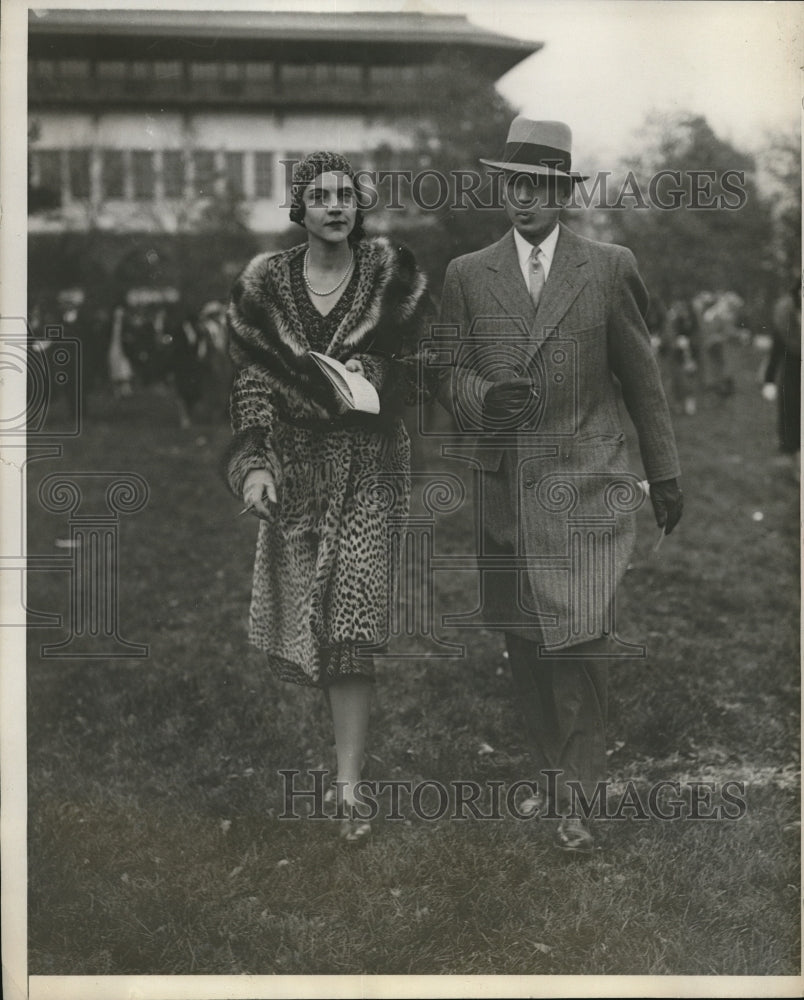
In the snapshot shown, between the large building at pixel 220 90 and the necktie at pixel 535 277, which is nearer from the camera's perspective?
the necktie at pixel 535 277

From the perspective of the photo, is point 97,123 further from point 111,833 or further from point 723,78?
point 111,833

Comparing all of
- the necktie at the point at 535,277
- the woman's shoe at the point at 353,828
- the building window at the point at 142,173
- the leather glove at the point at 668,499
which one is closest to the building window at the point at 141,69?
the building window at the point at 142,173

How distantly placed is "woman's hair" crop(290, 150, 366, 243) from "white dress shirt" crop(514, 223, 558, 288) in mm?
612

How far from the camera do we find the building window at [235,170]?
17.0 feet

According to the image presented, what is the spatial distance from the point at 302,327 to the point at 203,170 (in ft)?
3.10

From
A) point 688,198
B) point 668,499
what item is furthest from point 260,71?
point 668,499

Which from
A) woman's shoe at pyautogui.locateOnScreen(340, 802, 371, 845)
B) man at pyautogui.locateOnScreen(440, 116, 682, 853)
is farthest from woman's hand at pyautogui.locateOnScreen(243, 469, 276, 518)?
woman's shoe at pyautogui.locateOnScreen(340, 802, 371, 845)

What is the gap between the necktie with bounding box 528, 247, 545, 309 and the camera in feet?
15.8

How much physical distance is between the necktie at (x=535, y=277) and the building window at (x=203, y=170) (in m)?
1.42

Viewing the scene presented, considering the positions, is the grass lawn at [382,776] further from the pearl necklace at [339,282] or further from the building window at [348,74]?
the building window at [348,74]

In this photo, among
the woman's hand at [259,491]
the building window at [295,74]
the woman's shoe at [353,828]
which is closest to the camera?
the woman's hand at [259,491]

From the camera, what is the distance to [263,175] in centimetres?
514

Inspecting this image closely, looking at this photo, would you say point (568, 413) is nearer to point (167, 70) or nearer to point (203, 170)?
point (203, 170)

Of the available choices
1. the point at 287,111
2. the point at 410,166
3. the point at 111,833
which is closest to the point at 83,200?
the point at 287,111
